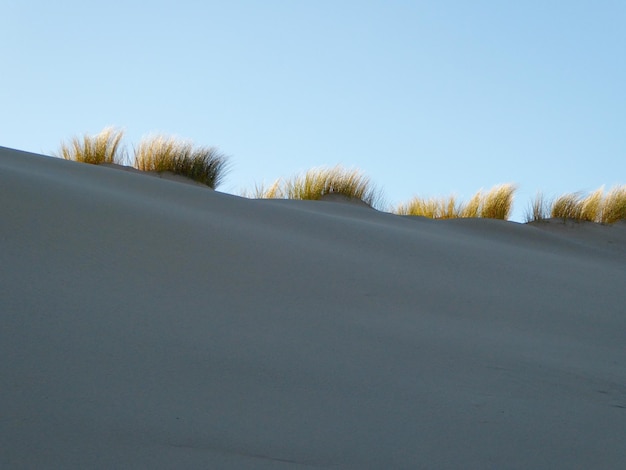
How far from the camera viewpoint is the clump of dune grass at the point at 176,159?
19.3 feet

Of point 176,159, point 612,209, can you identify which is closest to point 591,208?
point 612,209

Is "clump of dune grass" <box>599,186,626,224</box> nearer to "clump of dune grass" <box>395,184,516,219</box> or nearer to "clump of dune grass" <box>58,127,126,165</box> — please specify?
"clump of dune grass" <box>395,184,516,219</box>

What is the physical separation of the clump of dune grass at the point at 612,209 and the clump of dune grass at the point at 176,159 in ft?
10.5

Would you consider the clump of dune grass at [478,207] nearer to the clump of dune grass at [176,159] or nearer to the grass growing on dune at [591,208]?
the grass growing on dune at [591,208]

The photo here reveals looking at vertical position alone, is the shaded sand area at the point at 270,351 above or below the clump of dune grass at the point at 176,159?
below

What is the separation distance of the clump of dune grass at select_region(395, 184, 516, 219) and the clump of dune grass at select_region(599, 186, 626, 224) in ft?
2.44

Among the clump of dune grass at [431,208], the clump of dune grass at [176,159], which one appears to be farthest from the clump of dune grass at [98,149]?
the clump of dune grass at [431,208]

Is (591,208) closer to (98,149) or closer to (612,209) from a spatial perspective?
(612,209)

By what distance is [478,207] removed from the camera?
20.9 feet

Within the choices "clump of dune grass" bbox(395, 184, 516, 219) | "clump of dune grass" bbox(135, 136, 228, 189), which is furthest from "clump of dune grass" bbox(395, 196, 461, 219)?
"clump of dune grass" bbox(135, 136, 228, 189)

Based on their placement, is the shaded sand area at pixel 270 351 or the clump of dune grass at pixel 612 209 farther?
the clump of dune grass at pixel 612 209

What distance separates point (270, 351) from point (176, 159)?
4738 mm

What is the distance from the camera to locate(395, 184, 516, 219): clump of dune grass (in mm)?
6355

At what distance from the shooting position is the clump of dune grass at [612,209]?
6.14 m
